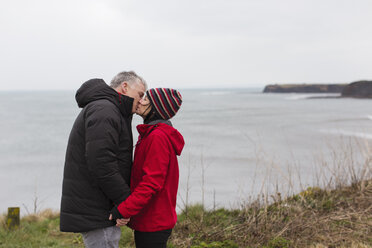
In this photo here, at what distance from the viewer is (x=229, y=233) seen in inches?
180

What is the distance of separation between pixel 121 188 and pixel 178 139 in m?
0.48

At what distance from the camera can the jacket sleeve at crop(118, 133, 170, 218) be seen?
2.24 metres

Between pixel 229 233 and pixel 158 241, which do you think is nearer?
pixel 158 241

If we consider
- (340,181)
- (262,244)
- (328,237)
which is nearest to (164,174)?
(262,244)

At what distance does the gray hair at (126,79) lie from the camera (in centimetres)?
253

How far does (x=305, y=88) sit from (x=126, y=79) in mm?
140044

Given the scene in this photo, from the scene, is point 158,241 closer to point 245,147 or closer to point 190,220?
point 190,220

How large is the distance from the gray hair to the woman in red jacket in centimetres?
15

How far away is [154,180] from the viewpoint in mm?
2262

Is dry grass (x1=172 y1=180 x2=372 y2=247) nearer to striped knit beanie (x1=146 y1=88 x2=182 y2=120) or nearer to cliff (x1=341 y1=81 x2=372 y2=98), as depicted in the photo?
striped knit beanie (x1=146 y1=88 x2=182 y2=120)

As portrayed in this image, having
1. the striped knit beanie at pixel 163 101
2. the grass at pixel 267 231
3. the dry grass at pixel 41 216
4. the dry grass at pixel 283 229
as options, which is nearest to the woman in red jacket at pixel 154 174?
the striped knit beanie at pixel 163 101

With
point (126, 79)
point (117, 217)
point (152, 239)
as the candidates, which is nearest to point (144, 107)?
point (126, 79)

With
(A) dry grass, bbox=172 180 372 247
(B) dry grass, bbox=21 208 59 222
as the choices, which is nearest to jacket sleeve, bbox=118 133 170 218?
(A) dry grass, bbox=172 180 372 247

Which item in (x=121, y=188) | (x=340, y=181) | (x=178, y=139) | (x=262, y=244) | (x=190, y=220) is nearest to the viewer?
(x=121, y=188)
